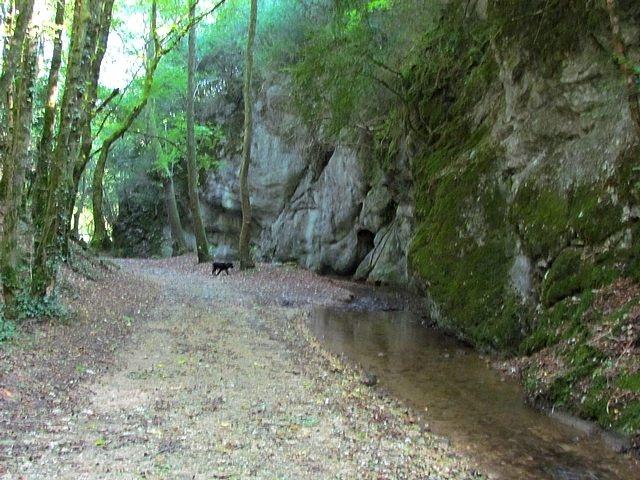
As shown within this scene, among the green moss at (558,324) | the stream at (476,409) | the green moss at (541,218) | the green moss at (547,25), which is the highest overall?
the green moss at (547,25)

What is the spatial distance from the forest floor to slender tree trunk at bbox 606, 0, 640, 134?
17.2 feet

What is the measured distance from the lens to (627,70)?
26.9ft

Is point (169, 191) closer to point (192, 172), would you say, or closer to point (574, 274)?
point (192, 172)

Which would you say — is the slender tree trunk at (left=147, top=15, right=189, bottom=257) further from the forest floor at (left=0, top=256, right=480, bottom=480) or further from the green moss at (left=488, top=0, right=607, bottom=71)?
the green moss at (left=488, top=0, right=607, bottom=71)

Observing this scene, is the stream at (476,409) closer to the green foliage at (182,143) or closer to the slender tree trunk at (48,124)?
the slender tree trunk at (48,124)

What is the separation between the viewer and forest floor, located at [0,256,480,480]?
16.5 feet

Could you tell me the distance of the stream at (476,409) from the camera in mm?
5988

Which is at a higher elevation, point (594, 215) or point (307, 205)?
point (307, 205)

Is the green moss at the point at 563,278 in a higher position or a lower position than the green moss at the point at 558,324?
higher

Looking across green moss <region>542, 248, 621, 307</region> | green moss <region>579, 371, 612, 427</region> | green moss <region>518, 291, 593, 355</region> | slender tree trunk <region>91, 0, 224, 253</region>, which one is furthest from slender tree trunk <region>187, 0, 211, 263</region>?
green moss <region>579, 371, 612, 427</region>

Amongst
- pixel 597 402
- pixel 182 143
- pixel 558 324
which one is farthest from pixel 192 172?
pixel 597 402

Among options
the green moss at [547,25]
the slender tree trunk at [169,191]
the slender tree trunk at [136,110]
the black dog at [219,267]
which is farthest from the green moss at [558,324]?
the slender tree trunk at [169,191]

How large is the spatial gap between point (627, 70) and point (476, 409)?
16.8 feet

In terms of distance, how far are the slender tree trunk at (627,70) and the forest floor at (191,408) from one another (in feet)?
17.2
